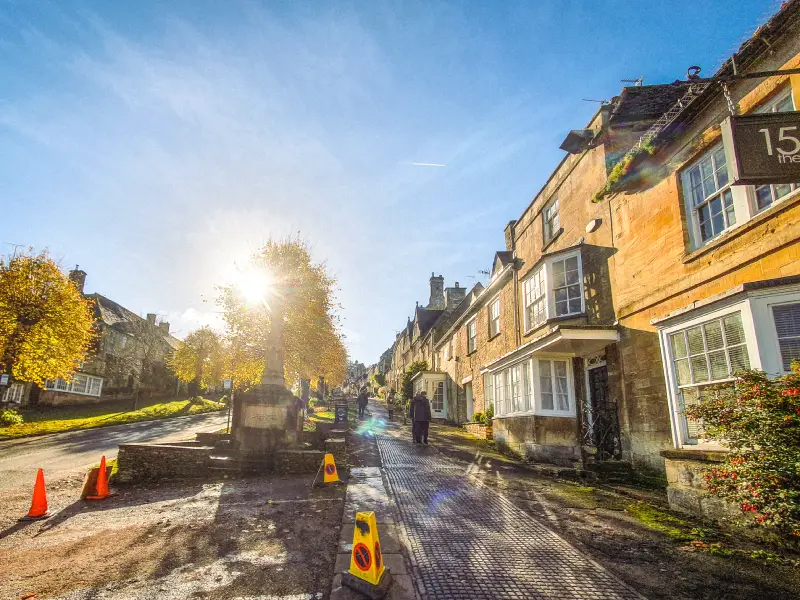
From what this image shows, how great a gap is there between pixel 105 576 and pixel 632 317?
9653 millimetres

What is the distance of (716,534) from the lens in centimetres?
493

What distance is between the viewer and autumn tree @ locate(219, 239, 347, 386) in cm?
2386

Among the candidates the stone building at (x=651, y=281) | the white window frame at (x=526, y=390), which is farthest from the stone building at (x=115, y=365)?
the stone building at (x=651, y=281)

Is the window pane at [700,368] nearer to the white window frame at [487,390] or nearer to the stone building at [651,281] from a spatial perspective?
the stone building at [651,281]

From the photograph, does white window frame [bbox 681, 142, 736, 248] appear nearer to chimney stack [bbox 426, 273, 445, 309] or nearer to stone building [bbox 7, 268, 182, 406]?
stone building [bbox 7, 268, 182, 406]

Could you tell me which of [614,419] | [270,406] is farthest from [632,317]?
[270,406]

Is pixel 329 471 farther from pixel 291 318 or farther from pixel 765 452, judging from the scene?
pixel 291 318

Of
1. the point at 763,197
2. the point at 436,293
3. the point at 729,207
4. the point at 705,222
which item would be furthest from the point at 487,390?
the point at 436,293

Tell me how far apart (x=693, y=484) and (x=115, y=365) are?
43594 millimetres

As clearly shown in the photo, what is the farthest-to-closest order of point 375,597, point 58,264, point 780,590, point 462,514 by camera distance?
1. point 58,264
2. point 462,514
3. point 780,590
4. point 375,597

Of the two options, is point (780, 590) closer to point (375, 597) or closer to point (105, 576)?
point (375, 597)

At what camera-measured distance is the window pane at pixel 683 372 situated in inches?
254

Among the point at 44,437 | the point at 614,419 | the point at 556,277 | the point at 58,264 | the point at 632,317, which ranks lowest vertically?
the point at 44,437

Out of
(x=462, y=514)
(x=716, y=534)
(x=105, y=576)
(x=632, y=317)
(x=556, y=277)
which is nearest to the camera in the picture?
(x=105, y=576)
